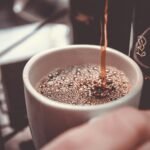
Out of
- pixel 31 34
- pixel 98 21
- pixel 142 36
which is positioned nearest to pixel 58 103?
pixel 142 36

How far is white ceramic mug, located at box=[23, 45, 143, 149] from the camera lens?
0.48 m

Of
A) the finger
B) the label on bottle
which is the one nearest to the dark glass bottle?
the label on bottle

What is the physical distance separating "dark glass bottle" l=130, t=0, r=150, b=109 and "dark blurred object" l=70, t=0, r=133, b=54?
0.19 feet

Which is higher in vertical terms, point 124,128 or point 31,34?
point 124,128

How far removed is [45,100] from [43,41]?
1.54 ft

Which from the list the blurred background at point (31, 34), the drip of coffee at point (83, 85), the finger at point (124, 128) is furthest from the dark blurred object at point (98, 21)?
the finger at point (124, 128)

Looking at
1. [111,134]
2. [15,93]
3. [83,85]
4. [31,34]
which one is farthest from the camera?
[31,34]

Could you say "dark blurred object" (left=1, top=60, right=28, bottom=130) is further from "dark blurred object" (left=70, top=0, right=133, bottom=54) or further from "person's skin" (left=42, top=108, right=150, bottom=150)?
"person's skin" (left=42, top=108, right=150, bottom=150)

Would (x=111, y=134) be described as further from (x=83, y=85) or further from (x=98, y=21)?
(x=98, y=21)

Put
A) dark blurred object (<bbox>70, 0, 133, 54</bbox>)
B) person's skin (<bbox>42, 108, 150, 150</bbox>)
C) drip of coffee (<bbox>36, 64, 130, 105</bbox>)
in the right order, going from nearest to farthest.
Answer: person's skin (<bbox>42, 108, 150, 150</bbox>) < drip of coffee (<bbox>36, 64, 130, 105</bbox>) < dark blurred object (<bbox>70, 0, 133, 54</bbox>)

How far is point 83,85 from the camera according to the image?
1.90 ft

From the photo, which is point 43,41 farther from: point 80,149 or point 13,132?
point 80,149

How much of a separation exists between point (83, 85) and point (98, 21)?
0.24m

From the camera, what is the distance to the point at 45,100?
1.59 feet
